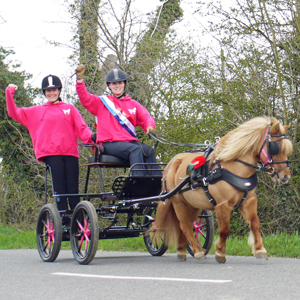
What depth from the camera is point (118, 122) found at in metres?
6.89

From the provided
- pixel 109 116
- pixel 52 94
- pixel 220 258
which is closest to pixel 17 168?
pixel 52 94

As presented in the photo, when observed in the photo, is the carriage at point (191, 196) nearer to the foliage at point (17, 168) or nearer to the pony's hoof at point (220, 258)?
the pony's hoof at point (220, 258)

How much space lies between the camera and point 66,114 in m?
7.32

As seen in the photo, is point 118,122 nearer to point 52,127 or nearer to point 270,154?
point 52,127

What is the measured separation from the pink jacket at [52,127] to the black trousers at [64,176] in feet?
0.31

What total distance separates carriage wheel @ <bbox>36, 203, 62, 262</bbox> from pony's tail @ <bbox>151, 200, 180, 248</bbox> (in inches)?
48.5

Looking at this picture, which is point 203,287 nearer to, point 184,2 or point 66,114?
point 66,114

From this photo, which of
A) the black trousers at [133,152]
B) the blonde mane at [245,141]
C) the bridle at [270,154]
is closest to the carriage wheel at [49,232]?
the black trousers at [133,152]

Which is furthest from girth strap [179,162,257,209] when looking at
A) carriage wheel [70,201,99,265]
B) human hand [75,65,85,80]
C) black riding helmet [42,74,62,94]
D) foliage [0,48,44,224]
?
foliage [0,48,44,224]

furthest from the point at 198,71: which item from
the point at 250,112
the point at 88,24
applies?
the point at 88,24

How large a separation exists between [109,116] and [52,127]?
0.87 m

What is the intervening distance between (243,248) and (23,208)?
365 inches

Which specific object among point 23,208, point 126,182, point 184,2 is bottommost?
point 23,208

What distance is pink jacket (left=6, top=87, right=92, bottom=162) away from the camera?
7.19m
